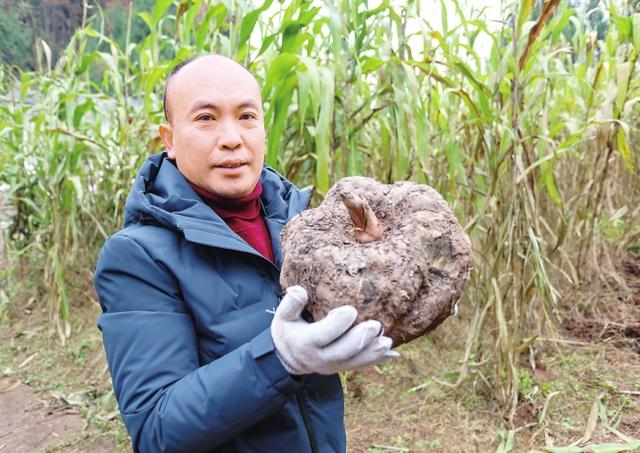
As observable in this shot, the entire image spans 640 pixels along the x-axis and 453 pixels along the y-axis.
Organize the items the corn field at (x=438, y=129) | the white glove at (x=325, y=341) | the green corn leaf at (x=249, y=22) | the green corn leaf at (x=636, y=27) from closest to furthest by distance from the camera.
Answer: the white glove at (x=325, y=341), the green corn leaf at (x=249, y=22), the corn field at (x=438, y=129), the green corn leaf at (x=636, y=27)

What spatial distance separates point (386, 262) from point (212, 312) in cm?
28

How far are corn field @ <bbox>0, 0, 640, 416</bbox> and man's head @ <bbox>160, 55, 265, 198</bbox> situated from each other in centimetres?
36

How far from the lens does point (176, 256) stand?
2.39ft

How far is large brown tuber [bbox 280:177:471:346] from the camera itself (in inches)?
24.5

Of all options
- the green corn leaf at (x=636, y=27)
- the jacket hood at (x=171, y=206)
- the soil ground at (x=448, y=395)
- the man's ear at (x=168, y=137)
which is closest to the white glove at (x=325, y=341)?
the jacket hood at (x=171, y=206)

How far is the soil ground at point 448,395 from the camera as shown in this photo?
1399mm

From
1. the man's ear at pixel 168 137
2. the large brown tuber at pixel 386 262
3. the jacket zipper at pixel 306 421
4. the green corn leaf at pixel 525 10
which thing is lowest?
the jacket zipper at pixel 306 421

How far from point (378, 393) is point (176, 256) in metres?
1.17

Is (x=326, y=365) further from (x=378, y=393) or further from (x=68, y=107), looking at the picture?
(x=68, y=107)

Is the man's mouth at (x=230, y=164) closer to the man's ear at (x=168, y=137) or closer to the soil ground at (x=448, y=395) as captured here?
the man's ear at (x=168, y=137)

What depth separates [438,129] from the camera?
5.82ft

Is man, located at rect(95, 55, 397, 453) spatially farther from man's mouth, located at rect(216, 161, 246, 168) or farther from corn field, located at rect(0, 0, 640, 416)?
corn field, located at rect(0, 0, 640, 416)

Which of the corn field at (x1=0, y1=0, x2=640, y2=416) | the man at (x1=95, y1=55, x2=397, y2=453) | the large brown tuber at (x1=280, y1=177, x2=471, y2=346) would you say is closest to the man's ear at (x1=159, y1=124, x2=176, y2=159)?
the man at (x1=95, y1=55, x2=397, y2=453)

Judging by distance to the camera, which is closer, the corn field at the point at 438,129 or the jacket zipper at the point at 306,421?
the jacket zipper at the point at 306,421
